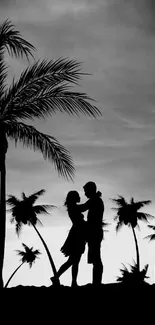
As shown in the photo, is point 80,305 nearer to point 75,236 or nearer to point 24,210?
point 75,236

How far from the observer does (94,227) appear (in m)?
6.86

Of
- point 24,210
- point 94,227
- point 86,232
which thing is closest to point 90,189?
point 94,227

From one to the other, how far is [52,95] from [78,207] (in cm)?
349

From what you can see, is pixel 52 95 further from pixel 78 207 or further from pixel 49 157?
pixel 78 207

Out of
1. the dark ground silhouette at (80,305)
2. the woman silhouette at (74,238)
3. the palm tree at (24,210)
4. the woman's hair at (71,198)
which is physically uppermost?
the palm tree at (24,210)

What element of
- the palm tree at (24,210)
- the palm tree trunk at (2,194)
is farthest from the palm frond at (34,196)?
the palm tree trunk at (2,194)

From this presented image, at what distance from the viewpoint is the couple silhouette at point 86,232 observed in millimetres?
6828

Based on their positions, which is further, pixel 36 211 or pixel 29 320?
pixel 36 211

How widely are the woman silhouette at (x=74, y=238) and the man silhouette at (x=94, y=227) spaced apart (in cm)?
23

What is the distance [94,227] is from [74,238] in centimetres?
49

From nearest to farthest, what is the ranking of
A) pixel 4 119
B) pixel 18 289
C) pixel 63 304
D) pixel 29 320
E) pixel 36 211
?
pixel 29 320
pixel 63 304
pixel 18 289
pixel 4 119
pixel 36 211

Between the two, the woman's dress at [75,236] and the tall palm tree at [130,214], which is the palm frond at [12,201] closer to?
the tall palm tree at [130,214]

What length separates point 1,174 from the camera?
9.73m

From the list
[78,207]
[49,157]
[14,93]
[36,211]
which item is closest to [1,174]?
[49,157]
